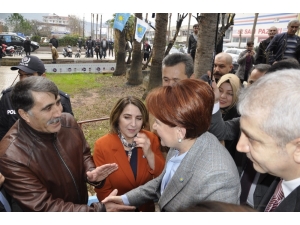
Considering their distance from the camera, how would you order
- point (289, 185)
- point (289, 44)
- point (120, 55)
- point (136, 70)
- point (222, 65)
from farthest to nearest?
point (120, 55) < point (136, 70) < point (289, 44) < point (222, 65) < point (289, 185)

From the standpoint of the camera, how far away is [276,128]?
3.61 ft

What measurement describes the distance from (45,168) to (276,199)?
62.9 inches

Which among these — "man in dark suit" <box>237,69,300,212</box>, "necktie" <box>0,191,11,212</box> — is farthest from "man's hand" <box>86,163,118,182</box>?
"man in dark suit" <box>237,69,300,212</box>

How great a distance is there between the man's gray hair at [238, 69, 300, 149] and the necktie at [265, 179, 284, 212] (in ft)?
1.33

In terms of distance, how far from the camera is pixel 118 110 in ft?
8.87

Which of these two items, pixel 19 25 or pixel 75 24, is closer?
pixel 19 25

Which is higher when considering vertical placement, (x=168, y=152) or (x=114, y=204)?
(x=168, y=152)

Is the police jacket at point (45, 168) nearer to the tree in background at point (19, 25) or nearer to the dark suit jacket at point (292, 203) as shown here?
the dark suit jacket at point (292, 203)

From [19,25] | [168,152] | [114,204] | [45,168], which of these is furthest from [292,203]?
[19,25]

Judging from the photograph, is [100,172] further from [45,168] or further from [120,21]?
[120,21]

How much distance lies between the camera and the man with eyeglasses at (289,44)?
5749 mm

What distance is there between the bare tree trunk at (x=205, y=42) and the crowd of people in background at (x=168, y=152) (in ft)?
7.78

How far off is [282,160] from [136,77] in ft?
40.0

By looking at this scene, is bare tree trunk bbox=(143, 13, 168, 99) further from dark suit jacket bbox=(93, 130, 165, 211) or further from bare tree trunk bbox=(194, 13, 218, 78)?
dark suit jacket bbox=(93, 130, 165, 211)
